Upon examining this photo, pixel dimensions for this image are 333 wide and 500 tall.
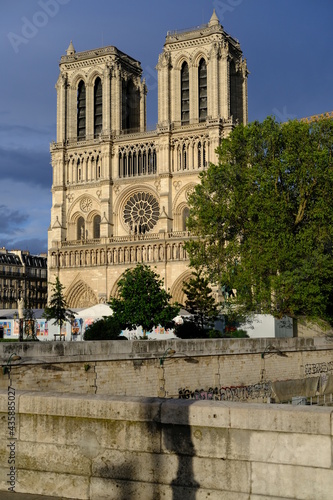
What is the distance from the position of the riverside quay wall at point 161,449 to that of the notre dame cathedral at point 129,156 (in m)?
48.3

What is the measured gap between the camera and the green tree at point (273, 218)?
31578mm

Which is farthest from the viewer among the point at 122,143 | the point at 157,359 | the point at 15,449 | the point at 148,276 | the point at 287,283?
the point at 122,143

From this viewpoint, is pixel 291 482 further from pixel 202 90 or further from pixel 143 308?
pixel 202 90

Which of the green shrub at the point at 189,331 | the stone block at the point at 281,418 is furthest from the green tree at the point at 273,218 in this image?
the stone block at the point at 281,418

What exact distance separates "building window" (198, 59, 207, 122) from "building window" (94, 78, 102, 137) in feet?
34.4

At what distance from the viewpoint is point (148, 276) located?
38.7 metres

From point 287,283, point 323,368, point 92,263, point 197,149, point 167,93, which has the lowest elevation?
point 323,368

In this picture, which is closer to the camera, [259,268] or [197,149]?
[259,268]

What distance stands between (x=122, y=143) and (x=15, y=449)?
2165 inches

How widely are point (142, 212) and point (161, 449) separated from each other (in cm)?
5373

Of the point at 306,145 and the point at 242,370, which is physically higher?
the point at 306,145

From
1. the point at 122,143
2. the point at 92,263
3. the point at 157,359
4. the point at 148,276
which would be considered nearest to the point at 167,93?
the point at 122,143

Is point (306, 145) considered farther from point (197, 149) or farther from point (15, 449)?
point (15, 449)

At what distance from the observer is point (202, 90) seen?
5834 cm
